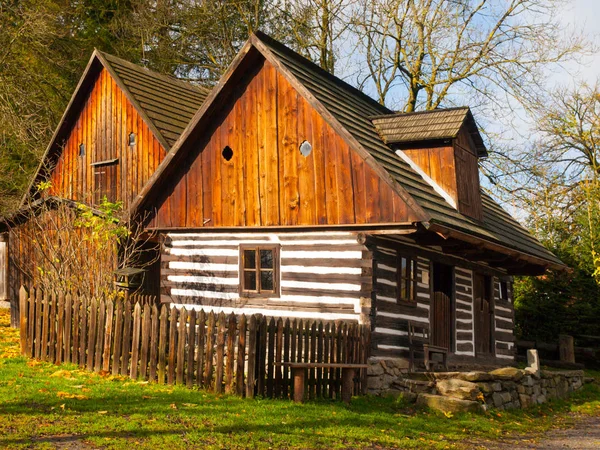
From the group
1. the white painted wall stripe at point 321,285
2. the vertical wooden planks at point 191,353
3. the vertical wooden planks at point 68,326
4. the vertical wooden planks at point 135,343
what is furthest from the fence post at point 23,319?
the white painted wall stripe at point 321,285

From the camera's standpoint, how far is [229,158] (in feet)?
58.2

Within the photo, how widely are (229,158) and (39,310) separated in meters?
5.74

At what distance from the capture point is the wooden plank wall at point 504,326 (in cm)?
2170

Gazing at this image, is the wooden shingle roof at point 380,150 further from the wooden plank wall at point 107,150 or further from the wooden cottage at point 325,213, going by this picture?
the wooden plank wall at point 107,150

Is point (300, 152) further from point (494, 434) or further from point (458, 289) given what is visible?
point (494, 434)

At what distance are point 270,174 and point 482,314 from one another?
7772mm

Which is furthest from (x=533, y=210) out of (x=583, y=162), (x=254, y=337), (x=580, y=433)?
(x=254, y=337)

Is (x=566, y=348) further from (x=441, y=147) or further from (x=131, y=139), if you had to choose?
(x=131, y=139)

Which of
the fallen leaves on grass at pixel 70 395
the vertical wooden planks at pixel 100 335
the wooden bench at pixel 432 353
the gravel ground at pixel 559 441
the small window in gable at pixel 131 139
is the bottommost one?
the gravel ground at pixel 559 441

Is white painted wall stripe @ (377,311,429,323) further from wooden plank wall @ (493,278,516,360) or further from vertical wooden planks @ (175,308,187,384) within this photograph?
wooden plank wall @ (493,278,516,360)

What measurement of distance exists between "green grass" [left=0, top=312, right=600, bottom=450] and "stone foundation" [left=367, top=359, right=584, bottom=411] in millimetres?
425

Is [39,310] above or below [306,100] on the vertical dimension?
below

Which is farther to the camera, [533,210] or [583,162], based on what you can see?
[583,162]

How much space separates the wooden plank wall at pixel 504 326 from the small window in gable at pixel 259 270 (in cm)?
784
